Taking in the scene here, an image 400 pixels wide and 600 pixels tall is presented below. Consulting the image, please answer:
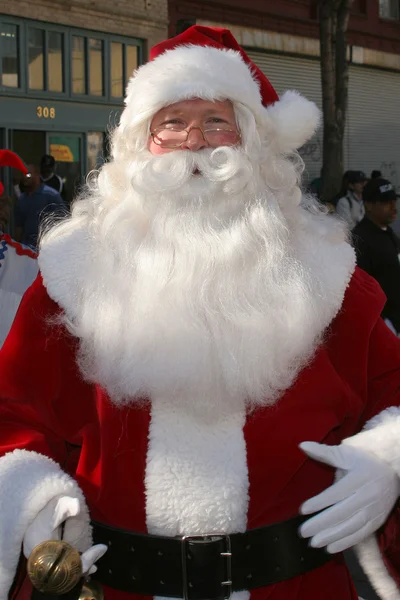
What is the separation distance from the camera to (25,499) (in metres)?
2.03

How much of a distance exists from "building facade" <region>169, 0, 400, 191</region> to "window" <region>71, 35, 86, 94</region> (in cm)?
217

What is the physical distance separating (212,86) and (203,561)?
53.4 inches

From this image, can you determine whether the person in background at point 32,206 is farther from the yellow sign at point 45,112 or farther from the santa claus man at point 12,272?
the santa claus man at point 12,272

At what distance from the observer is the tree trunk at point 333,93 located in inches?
473

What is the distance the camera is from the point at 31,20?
12.1 m

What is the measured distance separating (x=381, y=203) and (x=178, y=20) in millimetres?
9771

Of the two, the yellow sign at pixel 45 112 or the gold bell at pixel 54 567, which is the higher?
the yellow sign at pixel 45 112

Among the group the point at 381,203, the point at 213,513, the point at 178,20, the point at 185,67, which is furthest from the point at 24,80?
the point at 213,513

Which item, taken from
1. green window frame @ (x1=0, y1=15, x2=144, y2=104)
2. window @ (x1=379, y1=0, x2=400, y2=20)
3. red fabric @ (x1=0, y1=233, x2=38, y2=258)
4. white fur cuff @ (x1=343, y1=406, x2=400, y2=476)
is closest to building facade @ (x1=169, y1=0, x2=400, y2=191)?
window @ (x1=379, y1=0, x2=400, y2=20)

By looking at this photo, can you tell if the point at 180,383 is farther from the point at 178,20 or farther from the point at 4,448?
the point at 178,20

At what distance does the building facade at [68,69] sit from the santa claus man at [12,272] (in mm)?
7661

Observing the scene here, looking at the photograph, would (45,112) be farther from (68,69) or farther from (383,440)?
(383,440)

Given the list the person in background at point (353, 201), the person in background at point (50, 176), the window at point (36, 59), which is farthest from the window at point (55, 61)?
the person in background at point (353, 201)

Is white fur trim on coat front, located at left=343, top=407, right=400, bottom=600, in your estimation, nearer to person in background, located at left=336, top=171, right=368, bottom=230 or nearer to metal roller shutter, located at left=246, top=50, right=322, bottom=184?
person in background, located at left=336, top=171, right=368, bottom=230
